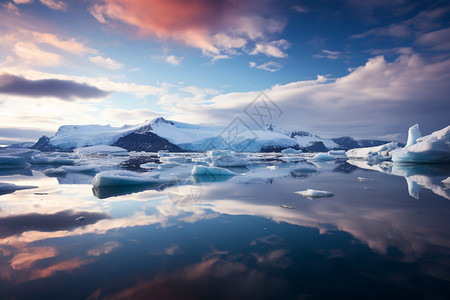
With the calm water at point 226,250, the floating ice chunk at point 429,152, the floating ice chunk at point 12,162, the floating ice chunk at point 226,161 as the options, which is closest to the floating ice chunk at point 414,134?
the floating ice chunk at point 429,152

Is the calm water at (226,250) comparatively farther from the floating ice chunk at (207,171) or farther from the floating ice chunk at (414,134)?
the floating ice chunk at (414,134)

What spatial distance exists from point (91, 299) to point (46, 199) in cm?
521

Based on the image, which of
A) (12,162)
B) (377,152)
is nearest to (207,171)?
(12,162)

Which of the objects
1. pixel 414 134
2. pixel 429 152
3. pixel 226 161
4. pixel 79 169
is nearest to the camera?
pixel 79 169

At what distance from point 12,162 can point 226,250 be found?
19643 millimetres

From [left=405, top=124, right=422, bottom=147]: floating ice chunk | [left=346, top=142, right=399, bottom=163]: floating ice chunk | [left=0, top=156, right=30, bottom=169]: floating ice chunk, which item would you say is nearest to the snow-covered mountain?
[left=346, top=142, right=399, bottom=163]: floating ice chunk

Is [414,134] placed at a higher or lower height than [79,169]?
higher

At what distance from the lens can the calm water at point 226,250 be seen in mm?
2186

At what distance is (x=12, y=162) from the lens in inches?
639

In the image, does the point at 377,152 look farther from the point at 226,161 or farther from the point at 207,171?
the point at 207,171

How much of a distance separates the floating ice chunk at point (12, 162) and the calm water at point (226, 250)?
546 inches

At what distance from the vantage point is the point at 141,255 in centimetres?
285

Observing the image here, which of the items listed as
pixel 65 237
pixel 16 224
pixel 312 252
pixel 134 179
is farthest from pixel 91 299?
pixel 134 179

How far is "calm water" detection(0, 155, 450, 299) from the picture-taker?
7.17ft
